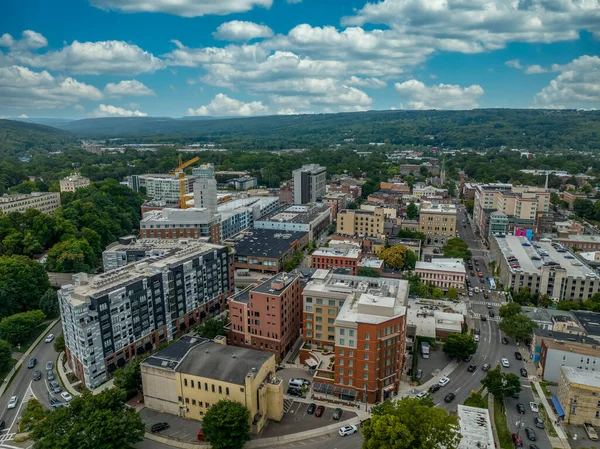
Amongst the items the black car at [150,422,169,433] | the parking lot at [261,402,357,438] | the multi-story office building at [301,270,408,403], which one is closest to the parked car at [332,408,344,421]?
the parking lot at [261,402,357,438]

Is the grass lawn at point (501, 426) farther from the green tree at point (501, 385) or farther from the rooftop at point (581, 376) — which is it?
the rooftop at point (581, 376)

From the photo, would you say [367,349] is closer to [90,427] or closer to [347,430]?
[347,430]

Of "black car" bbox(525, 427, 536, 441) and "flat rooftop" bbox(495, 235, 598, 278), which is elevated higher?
"flat rooftop" bbox(495, 235, 598, 278)

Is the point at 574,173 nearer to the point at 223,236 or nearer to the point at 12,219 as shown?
the point at 223,236

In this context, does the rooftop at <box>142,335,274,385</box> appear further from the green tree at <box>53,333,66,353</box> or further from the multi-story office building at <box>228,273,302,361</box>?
the green tree at <box>53,333,66,353</box>

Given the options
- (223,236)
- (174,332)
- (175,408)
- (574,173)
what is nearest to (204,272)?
Result: (174,332)

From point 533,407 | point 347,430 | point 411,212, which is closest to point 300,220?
point 411,212
